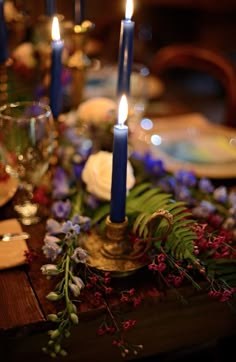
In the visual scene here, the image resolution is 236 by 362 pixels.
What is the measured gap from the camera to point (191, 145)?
1380 mm

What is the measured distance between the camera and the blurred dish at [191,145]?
1.25 meters

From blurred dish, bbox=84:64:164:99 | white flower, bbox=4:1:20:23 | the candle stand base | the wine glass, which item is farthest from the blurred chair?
the candle stand base

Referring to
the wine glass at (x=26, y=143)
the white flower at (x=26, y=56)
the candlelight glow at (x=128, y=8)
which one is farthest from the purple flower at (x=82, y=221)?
the white flower at (x=26, y=56)

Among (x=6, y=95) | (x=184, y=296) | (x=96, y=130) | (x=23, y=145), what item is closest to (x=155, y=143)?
(x=96, y=130)

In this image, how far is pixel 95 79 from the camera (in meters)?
1.85

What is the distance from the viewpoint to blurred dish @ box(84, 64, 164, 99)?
1.56 meters

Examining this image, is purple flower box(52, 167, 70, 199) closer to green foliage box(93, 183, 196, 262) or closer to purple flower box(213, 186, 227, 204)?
green foliage box(93, 183, 196, 262)

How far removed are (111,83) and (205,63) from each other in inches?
16.3

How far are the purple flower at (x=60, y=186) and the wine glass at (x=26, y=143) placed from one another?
38 millimetres

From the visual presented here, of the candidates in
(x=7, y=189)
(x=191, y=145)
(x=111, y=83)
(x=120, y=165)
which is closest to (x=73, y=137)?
(x=7, y=189)

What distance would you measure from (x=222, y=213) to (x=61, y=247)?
363 millimetres

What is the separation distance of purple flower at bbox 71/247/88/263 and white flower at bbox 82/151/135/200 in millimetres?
164

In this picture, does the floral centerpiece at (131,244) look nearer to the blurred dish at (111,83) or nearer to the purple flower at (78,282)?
the purple flower at (78,282)

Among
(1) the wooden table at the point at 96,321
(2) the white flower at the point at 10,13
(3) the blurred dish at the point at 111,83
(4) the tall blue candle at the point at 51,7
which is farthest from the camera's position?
(2) the white flower at the point at 10,13
